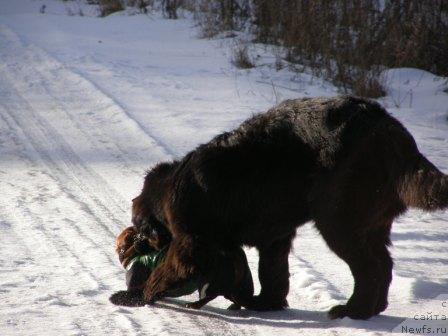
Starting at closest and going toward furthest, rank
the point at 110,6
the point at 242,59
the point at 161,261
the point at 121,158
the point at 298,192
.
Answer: the point at 298,192 < the point at 161,261 < the point at 121,158 < the point at 242,59 < the point at 110,6

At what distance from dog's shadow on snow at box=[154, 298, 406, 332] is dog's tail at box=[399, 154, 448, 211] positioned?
67 centimetres

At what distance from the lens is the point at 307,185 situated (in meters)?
4.29

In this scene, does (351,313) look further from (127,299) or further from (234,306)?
(127,299)

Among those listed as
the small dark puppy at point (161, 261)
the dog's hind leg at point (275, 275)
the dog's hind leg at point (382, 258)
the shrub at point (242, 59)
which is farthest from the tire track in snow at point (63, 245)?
the shrub at point (242, 59)

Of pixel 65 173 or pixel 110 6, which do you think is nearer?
pixel 65 173

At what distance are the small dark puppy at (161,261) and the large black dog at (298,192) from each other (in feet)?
0.21

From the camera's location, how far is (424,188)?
13.3ft

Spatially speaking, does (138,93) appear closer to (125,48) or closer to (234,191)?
(125,48)

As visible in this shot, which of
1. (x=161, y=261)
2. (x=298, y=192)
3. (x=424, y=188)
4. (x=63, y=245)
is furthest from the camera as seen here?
(x=63, y=245)

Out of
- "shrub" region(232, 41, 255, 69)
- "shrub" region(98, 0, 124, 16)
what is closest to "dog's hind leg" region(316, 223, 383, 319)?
"shrub" region(232, 41, 255, 69)

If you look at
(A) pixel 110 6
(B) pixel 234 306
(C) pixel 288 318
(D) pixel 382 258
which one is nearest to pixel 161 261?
(B) pixel 234 306

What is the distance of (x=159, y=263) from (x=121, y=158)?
3.14 metres

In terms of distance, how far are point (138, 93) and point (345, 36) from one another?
313cm

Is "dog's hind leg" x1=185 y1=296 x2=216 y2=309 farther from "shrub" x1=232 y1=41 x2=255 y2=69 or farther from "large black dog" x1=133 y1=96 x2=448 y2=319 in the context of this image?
"shrub" x1=232 y1=41 x2=255 y2=69
